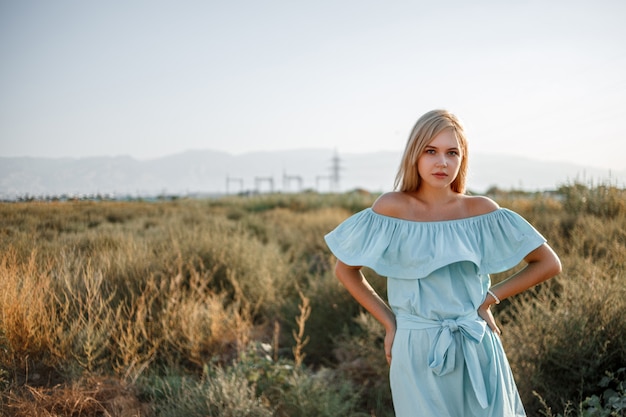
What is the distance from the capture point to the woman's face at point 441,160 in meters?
2.19

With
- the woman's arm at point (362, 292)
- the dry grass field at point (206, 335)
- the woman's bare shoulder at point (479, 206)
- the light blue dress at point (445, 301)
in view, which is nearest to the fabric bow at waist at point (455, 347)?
the light blue dress at point (445, 301)

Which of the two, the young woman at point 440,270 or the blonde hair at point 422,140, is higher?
the blonde hair at point 422,140

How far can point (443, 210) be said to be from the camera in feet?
7.57

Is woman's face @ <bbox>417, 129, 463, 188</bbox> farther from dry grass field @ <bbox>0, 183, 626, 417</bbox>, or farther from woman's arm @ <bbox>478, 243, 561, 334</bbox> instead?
dry grass field @ <bbox>0, 183, 626, 417</bbox>

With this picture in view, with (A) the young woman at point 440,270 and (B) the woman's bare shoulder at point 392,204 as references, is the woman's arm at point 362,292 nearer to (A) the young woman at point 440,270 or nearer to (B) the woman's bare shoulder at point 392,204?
(A) the young woman at point 440,270

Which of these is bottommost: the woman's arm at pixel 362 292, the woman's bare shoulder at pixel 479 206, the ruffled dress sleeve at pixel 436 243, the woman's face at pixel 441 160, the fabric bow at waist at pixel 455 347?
the fabric bow at waist at pixel 455 347

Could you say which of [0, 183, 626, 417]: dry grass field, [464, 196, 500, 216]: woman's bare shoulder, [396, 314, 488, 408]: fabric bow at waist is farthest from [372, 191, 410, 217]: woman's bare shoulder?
[0, 183, 626, 417]: dry grass field

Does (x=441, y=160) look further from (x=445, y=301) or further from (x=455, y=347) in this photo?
(x=455, y=347)

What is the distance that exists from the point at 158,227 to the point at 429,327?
619cm

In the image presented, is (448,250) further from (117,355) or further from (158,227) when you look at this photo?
(158,227)

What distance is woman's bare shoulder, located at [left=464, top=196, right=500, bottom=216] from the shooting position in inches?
90.7

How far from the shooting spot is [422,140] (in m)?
2.21

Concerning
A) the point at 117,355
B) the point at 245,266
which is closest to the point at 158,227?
the point at 245,266

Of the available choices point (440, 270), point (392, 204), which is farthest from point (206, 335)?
point (440, 270)
